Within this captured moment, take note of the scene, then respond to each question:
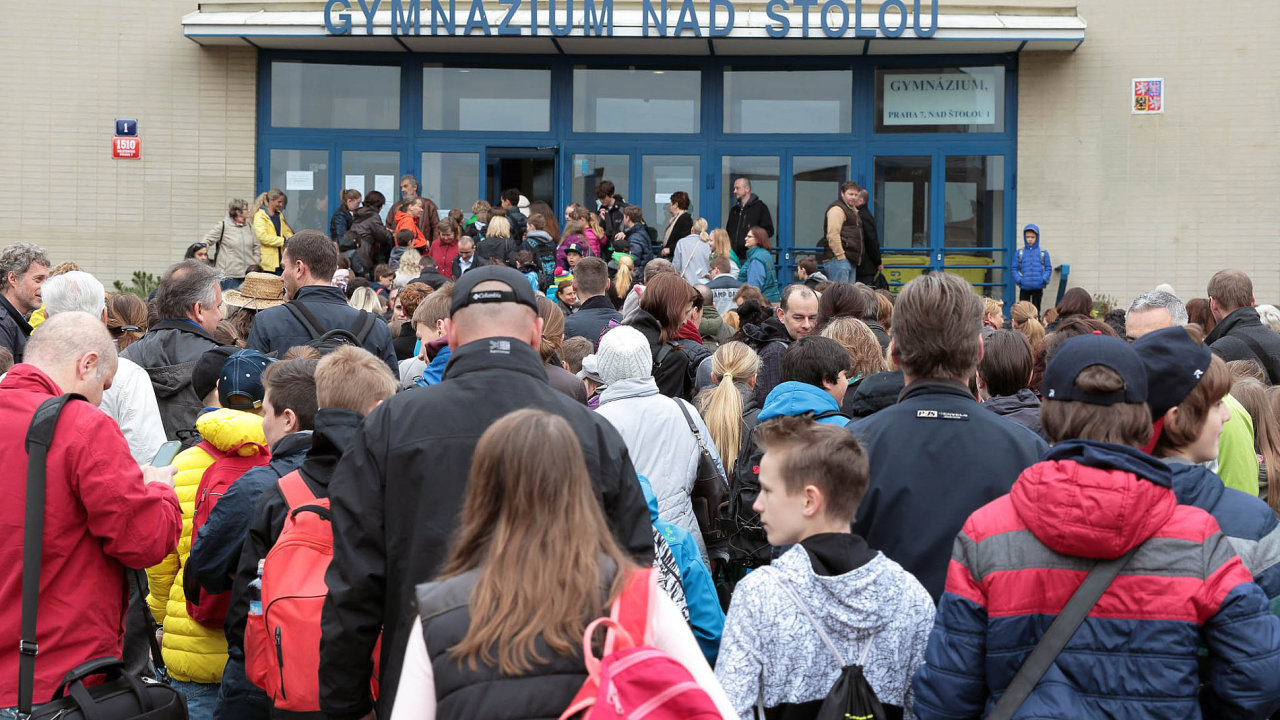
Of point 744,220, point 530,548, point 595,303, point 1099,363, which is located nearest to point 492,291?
point 530,548

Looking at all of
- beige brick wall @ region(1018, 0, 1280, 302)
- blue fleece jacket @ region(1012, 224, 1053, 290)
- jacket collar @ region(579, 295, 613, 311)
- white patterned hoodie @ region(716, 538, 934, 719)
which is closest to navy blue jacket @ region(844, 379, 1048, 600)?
white patterned hoodie @ region(716, 538, 934, 719)

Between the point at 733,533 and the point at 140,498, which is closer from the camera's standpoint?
the point at 140,498

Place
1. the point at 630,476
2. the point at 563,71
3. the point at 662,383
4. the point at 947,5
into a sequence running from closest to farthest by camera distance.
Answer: the point at 630,476 → the point at 662,383 → the point at 947,5 → the point at 563,71

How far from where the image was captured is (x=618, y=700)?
7.33 feet

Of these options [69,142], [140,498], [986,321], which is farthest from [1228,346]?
[69,142]

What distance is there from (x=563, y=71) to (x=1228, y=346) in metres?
14.1

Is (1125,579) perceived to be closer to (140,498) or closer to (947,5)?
(140,498)

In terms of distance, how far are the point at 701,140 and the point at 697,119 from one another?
384mm

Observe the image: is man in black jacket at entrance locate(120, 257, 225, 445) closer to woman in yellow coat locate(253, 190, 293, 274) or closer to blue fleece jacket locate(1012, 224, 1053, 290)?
woman in yellow coat locate(253, 190, 293, 274)

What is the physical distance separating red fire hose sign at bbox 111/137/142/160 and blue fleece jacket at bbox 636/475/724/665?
17.2 meters

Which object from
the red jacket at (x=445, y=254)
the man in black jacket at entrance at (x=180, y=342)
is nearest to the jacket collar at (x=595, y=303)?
Answer: the man in black jacket at entrance at (x=180, y=342)

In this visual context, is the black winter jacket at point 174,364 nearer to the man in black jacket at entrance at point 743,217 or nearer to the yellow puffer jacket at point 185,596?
the yellow puffer jacket at point 185,596

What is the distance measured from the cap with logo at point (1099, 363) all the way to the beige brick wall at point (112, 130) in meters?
18.2

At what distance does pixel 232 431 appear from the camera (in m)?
4.64
